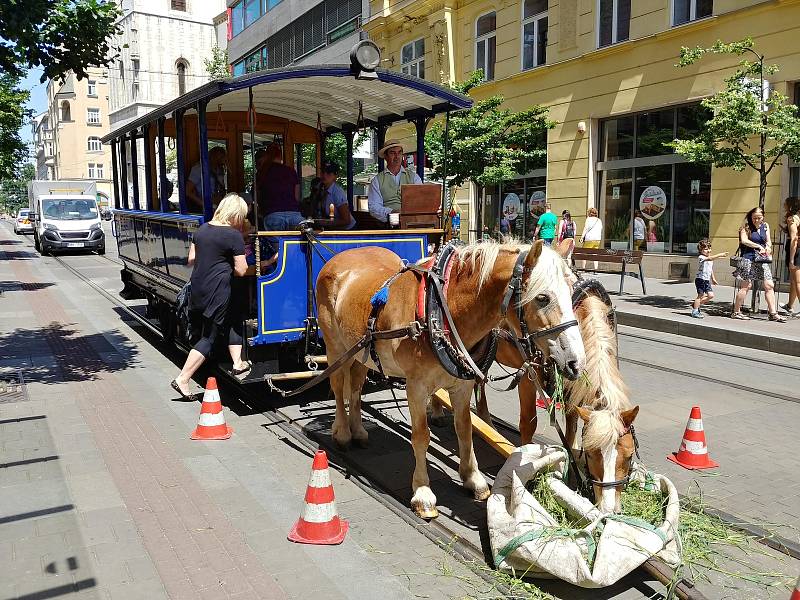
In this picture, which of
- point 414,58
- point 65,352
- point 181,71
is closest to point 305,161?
point 65,352

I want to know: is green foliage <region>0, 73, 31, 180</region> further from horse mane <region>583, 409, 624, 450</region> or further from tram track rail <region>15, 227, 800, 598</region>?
horse mane <region>583, 409, 624, 450</region>

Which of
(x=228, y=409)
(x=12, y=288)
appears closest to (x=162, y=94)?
(x=12, y=288)

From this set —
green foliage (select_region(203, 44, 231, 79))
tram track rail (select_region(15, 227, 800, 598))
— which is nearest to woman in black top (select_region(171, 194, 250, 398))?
tram track rail (select_region(15, 227, 800, 598))

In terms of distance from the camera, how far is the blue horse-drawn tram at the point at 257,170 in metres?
6.41

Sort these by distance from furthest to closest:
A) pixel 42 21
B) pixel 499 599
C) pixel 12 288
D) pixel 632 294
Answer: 1. pixel 12 288
2. pixel 632 294
3. pixel 42 21
4. pixel 499 599

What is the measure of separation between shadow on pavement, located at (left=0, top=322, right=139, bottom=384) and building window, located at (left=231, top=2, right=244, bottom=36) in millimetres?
36824

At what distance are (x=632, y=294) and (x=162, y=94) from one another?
181 ft

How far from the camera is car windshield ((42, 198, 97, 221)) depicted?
88.9 ft

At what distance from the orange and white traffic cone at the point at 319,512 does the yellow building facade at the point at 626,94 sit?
512 inches

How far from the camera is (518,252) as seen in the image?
12.7 feet

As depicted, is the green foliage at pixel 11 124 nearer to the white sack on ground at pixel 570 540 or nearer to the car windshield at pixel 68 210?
the car windshield at pixel 68 210

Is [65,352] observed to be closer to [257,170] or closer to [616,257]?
[257,170]

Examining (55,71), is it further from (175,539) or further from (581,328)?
(581,328)

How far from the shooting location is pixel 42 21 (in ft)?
21.0
